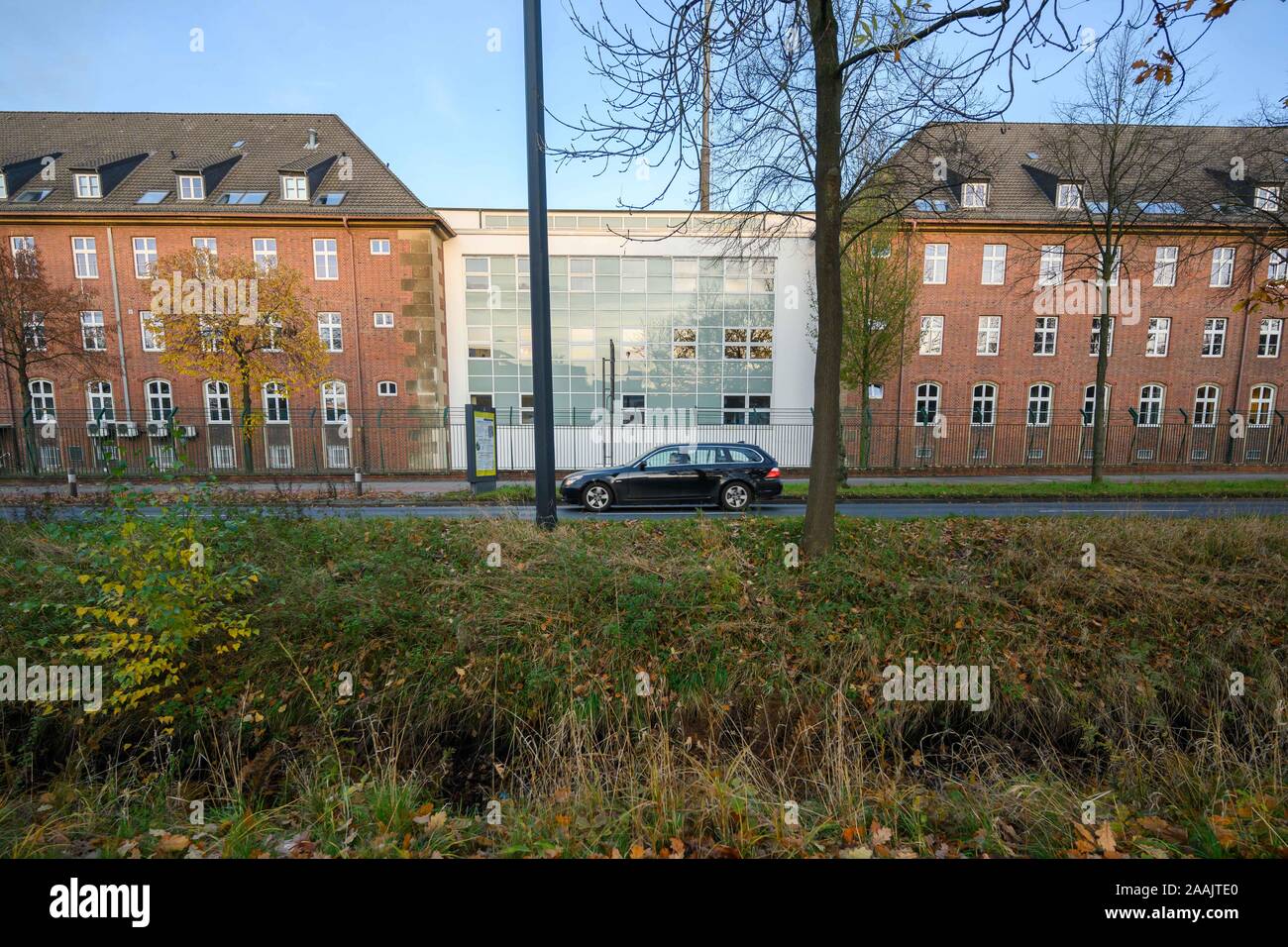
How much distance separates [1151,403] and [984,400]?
307 inches

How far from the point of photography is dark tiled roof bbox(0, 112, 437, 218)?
75.9 feet

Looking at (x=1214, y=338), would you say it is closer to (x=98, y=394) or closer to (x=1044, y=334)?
(x=1044, y=334)

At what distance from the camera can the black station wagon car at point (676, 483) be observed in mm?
11875

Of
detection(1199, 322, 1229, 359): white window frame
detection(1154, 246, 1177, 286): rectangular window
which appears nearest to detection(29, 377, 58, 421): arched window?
detection(1154, 246, 1177, 286): rectangular window

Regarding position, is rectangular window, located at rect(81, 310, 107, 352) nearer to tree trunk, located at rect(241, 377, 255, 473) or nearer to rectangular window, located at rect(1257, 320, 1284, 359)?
tree trunk, located at rect(241, 377, 255, 473)

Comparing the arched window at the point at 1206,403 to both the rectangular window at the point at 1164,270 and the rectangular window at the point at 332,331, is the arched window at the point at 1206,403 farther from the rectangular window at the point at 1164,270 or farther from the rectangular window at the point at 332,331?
the rectangular window at the point at 332,331

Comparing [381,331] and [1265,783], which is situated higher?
[381,331]

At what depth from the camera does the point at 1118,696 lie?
4.59 metres

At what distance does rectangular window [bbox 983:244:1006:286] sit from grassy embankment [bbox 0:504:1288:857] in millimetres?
20691

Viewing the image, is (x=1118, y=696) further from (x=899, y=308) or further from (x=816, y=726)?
(x=899, y=308)

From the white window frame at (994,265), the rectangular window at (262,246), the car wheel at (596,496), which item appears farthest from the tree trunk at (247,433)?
the white window frame at (994,265)

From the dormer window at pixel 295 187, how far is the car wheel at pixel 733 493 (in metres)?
24.7
